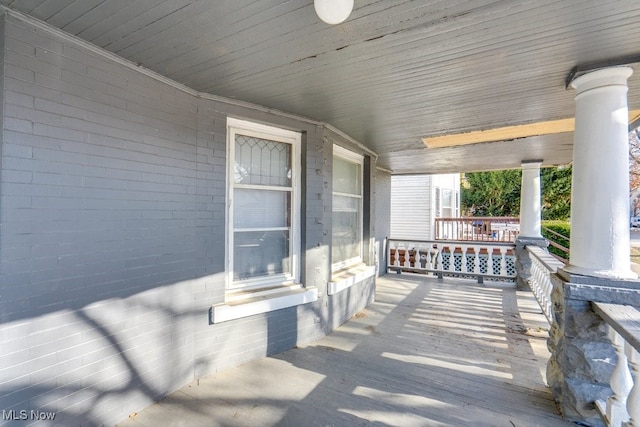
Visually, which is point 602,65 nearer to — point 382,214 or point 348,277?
point 348,277

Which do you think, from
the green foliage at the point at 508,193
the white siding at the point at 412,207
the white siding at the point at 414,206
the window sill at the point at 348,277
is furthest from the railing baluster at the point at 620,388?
the green foliage at the point at 508,193

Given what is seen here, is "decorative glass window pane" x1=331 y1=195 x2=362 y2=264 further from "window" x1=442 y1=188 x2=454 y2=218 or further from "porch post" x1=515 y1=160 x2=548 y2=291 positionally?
"window" x1=442 y1=188 x2=454 y2=218

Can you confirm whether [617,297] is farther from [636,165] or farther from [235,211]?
[636,165]

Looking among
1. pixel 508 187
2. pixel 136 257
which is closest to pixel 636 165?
pixel 508 187

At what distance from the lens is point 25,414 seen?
1730 mm

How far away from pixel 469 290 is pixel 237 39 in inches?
227

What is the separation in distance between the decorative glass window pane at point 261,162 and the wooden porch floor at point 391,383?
179 cm

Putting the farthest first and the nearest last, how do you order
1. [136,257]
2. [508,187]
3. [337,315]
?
[508,187]
[337,315]
[136,257]

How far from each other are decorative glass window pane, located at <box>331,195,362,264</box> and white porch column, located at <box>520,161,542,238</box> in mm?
3309

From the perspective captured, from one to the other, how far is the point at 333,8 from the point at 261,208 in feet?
7.14

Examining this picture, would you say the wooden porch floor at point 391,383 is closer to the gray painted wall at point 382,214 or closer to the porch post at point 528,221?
the porch post at point 528,221

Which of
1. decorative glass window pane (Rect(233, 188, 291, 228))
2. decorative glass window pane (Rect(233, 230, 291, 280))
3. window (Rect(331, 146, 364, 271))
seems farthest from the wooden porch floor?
decorative glass window pane (Rect(233, 188, 291, 228))

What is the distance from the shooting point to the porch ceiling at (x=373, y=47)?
5.39 feet

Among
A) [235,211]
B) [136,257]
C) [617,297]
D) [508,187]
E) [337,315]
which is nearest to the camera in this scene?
[617,297]
